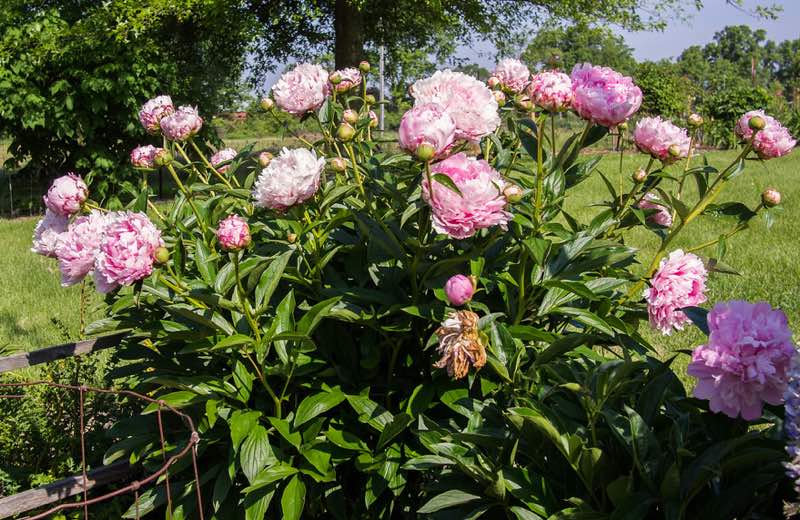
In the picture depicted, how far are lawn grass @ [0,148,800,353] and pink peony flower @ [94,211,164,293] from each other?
54.3 inches

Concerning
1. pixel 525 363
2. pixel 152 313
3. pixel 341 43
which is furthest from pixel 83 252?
pixel 341 43

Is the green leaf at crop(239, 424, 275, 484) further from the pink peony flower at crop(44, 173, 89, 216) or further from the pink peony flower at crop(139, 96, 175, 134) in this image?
the pink peony flower at crop(139, 96, 175, 134)

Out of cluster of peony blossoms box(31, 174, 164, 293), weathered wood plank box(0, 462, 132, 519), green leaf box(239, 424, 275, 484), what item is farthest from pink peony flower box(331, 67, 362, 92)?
weathered wood plank box(0, 462, 132, 519)

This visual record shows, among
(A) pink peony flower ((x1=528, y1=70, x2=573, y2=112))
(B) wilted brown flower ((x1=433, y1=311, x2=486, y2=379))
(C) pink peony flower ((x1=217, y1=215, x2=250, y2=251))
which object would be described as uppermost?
(A) pink peony flower ((x1=528, y1=70, x2=573, y2=112))

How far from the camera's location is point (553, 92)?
159 centimetres

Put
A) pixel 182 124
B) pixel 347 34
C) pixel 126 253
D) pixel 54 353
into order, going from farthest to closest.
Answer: pixel 347 34 < pixel 54 353 < pixel 182 124 < pixel 126 253

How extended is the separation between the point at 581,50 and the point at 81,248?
53304 mm

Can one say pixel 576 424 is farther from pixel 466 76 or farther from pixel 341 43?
pixel 341 43

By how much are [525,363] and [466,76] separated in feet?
2.20

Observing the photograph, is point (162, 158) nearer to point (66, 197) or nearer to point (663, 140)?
point (66, 197)

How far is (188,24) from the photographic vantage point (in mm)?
10883

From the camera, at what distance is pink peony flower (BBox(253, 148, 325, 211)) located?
153 cm

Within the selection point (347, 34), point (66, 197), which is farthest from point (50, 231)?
point (347, 34)

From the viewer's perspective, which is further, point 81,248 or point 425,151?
point 81,248
